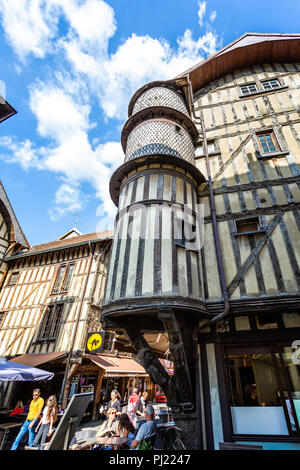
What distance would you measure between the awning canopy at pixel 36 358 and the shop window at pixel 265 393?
794cm

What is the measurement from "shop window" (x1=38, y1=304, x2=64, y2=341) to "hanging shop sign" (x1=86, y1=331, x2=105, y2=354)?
1969mm

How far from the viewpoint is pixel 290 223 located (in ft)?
17.6

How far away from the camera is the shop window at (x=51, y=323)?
11344 mm

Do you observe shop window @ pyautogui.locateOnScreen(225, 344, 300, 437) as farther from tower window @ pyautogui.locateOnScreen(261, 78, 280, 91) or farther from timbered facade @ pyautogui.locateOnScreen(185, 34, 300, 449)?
tower window @ pyautogui.locateOnScreen(261, 78, 280, 91)

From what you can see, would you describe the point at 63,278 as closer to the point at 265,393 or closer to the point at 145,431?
the point at 145,431

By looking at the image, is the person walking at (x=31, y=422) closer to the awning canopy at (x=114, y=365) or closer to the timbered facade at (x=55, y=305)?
the timbered facade at (x=55, y=305)

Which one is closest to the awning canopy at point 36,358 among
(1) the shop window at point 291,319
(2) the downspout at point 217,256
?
(2) the downspout at point 217,256

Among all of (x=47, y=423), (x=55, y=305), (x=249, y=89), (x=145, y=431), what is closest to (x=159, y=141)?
(x=249, y=89)

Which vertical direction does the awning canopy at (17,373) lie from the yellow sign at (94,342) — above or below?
below

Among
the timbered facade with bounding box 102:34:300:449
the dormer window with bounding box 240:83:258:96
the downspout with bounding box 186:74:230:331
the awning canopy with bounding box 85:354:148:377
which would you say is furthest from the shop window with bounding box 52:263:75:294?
the dormer window with bounding box 240:83:258:96

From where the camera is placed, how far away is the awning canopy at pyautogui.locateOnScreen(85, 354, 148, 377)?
10.2 meters

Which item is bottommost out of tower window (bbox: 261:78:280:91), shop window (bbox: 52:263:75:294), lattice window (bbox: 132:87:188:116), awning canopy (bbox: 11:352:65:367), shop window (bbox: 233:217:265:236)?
awning canopy (bbox: 11:352:65:367)

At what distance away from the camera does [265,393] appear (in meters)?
5.15

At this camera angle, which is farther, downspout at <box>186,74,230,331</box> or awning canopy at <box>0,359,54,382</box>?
awning canopy at <box>0,359,54,382</box>
